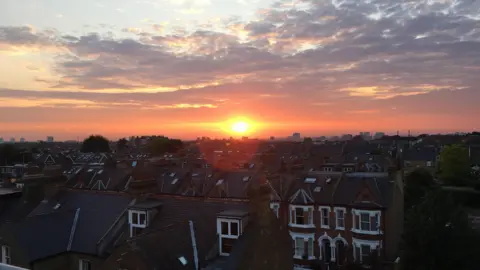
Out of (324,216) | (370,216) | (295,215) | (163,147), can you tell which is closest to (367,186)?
(370,216)

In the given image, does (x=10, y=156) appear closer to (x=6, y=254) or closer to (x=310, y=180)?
(x=6, y=254)

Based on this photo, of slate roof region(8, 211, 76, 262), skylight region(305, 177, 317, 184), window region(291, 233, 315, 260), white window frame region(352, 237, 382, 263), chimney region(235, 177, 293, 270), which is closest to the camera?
chimney region(235, 177, 293, 270)

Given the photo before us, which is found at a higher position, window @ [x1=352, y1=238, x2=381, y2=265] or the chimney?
the chimney

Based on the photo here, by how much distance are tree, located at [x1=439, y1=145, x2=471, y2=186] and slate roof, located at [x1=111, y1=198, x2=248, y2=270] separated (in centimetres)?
7106

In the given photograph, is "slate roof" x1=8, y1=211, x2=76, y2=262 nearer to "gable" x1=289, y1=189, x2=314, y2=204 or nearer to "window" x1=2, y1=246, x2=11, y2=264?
"window" x1=2, y1=246, x2=11, y2=264

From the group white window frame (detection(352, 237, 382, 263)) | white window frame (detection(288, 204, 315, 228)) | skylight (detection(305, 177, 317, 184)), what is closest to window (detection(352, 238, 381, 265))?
white window frame (detection(352, 237, 382, 263))

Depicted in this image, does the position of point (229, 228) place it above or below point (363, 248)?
above

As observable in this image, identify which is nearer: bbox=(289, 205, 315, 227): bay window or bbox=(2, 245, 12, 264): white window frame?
bbox=(2, 245, 12, 264): white window frame

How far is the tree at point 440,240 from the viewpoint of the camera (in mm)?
30078

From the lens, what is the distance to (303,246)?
42.3m

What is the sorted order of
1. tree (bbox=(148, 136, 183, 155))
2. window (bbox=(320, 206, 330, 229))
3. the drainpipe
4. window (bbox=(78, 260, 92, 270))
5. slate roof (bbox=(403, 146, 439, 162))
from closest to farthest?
the drainpipe → window (bbox=(78, 260, 92, 270)) → window (bbox=(320, 206, 330, 229)) → slate roof (bbox=(403, 146, 439, 162)) → tree (bbox=(148, 136, 183, 155))

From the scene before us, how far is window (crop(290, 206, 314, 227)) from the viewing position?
139ft

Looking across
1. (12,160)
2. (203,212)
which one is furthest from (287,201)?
(12,160)

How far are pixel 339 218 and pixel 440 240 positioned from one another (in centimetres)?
1180
